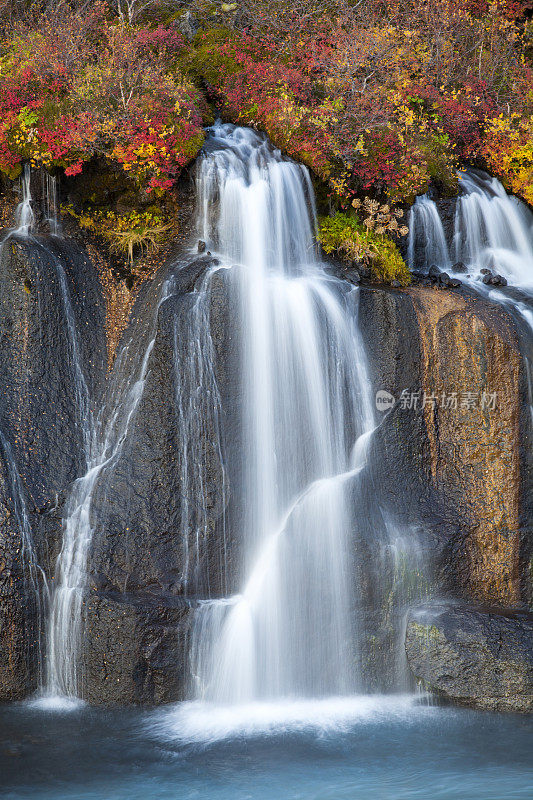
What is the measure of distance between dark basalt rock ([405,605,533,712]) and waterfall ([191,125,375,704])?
85 cm

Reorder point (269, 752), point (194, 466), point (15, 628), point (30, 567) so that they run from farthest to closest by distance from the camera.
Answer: point (194, 466) < point (30, 567) < point (15, 628) < point (269, 752)

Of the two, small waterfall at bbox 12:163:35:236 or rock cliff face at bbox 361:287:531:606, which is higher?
small waterfall at bbox 12:163:35:236

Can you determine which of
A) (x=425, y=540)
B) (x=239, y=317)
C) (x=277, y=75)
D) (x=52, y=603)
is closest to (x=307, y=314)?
(x=239, y=317)

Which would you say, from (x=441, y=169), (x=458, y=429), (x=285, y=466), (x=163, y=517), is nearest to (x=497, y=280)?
(x=441, y=169)

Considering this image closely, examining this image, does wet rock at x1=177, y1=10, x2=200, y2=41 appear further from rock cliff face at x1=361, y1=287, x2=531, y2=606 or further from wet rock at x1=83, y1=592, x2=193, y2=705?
wet rock at x1=83, y1=592, x2=193, y2=705

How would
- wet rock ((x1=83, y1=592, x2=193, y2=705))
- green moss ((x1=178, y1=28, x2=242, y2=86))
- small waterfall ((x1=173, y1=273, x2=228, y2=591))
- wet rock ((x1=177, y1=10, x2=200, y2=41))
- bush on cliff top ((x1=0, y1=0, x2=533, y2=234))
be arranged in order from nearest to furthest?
wet rock ((x1=83, y1=592, x2=193, y2=705)), small waterfall ((x1=173, y1=273, x2=228, y2=591)), bush on cliff top ((x1=0, y1=0, x2=533, y2=234)), green moss ((x1=178, y1=28, x2=242, y2=86)), wet rock ((x1=177, y1=10, x2=200, y2=41))

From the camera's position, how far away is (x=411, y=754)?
22.1 ft

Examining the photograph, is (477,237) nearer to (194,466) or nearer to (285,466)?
(285,466)

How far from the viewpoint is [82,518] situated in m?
8.47

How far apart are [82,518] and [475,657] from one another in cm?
488

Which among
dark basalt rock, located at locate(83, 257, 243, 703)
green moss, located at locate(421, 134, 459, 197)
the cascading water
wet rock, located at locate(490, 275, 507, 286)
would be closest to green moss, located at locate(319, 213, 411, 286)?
the cascading water

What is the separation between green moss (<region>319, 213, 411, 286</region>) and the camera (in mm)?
10586

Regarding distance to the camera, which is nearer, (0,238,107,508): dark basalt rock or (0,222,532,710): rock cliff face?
(0,222,532,710): rock cliff face

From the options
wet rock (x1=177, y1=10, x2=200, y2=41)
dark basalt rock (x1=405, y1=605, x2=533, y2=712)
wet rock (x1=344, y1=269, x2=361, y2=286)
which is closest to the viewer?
dark basalt rock (x1=405, y1=605, x2=533, y2=712)
